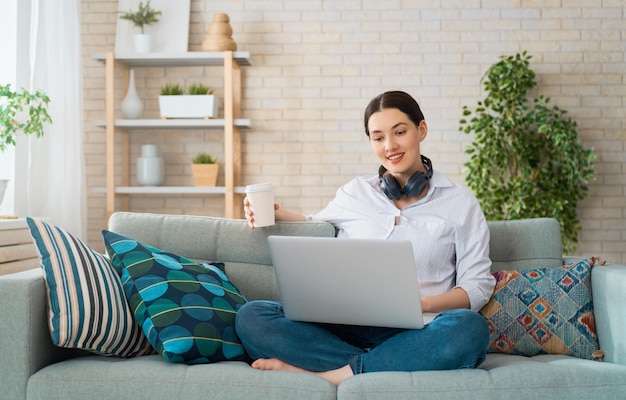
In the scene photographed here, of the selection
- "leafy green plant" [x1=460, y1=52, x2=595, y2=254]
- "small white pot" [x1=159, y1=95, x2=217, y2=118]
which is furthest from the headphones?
"small white pot" [x1=159, y1=95, x2=217, y2=118]

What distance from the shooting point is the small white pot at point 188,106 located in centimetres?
434

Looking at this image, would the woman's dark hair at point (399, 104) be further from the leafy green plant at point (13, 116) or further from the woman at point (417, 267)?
the leafy green plant at point (13, 116)

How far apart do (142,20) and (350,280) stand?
3.14 meters

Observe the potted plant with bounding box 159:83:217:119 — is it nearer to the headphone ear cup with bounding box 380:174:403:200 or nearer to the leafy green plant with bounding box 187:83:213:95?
the leafy green plant with bounding box 187:83:213:95

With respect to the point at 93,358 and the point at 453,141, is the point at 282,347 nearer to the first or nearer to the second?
the point at 93,358

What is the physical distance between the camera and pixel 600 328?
7.11ft

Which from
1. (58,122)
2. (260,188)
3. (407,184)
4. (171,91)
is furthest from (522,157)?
(58,122)

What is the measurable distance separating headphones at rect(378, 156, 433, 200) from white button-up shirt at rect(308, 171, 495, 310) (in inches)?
1.1

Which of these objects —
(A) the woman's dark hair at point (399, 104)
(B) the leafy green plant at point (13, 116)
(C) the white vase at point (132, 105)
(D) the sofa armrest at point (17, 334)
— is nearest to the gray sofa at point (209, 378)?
(D) the sofa armrest at point (17, 334)

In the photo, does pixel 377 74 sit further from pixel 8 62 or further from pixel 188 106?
pixel 8 62

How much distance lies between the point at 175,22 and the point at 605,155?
283 centimetres

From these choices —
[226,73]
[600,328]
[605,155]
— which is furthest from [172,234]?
[605,155]

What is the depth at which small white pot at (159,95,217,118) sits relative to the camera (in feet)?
14.2

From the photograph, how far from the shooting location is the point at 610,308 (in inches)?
83.4
